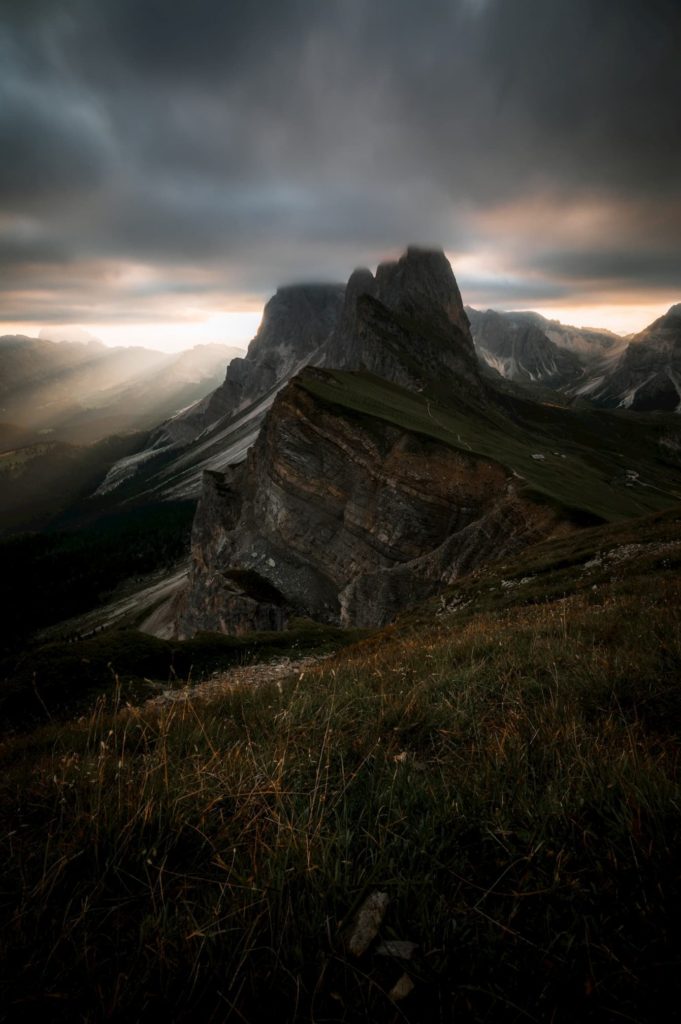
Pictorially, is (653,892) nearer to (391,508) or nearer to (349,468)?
(391,508)

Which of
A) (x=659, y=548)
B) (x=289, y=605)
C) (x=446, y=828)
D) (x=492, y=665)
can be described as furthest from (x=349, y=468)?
(x=446, y=828)

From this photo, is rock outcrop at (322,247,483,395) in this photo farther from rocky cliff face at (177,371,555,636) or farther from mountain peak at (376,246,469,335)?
rocky cliff face at (177,371,555,636)

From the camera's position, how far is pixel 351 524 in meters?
45.8

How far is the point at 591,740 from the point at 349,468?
141ft

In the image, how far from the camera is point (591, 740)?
306cm

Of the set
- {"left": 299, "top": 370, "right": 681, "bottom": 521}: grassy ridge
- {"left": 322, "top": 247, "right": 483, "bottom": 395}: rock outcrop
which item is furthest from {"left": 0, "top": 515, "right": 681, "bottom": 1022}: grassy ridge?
{"left": 322, "top": 247, "right": 483, "bottom": 395}: rock outcrop

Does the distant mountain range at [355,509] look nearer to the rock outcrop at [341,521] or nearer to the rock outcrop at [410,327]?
the rock outcrop at [341,521]

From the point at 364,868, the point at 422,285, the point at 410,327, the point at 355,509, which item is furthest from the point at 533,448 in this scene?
the point at 422,285

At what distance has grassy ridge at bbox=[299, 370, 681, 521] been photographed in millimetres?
43562

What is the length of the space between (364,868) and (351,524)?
43.6 meters

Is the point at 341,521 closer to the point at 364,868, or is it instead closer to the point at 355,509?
the point at 355,509

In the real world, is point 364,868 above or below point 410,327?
below

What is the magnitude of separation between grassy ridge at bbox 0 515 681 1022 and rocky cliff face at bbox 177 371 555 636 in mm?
30451

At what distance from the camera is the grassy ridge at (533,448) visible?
43.6 m
